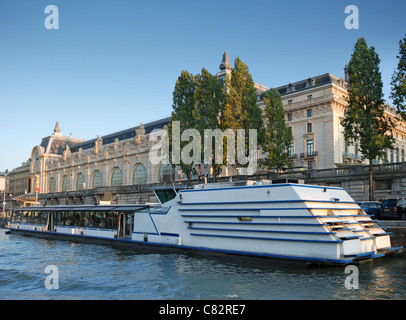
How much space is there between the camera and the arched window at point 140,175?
233 feet

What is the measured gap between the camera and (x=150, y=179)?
Answer: 226 feet

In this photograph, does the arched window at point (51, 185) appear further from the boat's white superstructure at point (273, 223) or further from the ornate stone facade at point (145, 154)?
the boat's white superstructure at point (273, 223)

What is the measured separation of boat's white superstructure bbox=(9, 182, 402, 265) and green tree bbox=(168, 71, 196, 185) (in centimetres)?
2032

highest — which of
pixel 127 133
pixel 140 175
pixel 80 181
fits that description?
pixel 127 133

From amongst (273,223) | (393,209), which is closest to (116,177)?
(393,209)

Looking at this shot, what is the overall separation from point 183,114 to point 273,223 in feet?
98.9

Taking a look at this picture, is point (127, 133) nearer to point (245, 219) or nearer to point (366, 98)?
point (366, 98)

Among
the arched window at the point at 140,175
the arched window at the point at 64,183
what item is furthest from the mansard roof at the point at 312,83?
the arched window at the point at 64,183

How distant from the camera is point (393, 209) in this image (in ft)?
86.2

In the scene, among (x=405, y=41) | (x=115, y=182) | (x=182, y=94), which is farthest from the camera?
(x=115, y=182)
